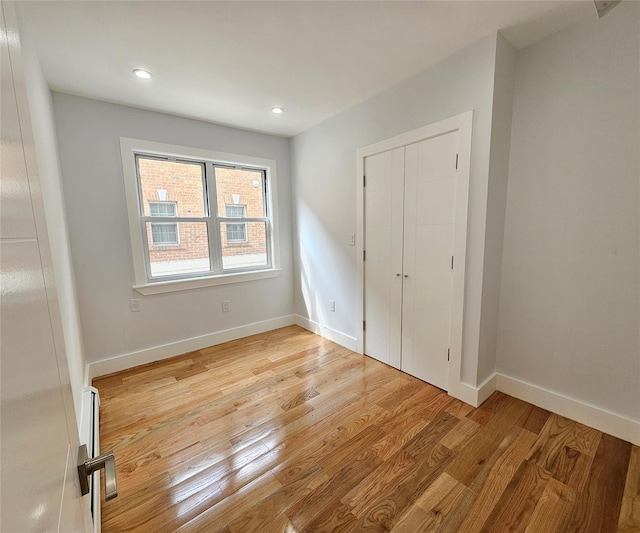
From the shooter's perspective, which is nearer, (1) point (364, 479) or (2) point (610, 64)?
(1) point (364, 479)

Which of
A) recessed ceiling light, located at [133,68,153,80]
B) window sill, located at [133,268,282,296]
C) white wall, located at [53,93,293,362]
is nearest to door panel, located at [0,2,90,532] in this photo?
recessed ceiling light, located at [133,68,153,80]

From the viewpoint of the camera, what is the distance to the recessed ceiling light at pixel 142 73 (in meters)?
2.03

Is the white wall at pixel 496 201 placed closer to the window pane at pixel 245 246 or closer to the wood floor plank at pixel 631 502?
the wood floor plank at pixel 631 502

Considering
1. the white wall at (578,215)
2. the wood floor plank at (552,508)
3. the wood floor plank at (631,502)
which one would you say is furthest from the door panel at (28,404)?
the white wall at (578,215)

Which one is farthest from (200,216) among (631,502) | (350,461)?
(631,502)

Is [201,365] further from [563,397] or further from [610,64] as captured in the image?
[610,64]

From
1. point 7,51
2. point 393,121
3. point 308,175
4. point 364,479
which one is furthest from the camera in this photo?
point 308,175

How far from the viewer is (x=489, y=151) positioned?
1.83 m

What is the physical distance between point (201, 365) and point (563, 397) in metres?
2.97

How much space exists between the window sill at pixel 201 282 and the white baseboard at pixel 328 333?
28.9 inches

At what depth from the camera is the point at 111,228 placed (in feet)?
8.43

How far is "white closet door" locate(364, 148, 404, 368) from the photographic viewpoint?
96.0 inches

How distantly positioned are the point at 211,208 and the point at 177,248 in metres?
0.57

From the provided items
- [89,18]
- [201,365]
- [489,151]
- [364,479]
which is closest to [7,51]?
[89,18]
